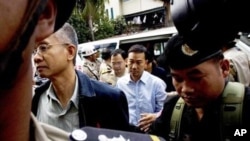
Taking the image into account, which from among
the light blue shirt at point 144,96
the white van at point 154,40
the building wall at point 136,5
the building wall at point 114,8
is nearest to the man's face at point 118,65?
the white van at point 154,40

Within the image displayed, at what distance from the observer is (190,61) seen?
2018 millimetres

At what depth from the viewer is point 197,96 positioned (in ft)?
6.60

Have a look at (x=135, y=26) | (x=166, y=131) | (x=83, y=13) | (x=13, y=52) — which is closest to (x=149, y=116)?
(x=166, y=131)

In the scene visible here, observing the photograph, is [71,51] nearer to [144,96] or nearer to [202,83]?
[202,83]

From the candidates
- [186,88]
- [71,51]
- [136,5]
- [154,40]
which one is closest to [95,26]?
[136,5]

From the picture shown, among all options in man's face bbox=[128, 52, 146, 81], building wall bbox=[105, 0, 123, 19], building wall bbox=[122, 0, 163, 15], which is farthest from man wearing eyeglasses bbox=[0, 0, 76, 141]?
building wall bbox=[105, 0, 123, 19]

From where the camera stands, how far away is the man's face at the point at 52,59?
8.42ft

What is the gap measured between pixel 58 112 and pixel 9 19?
1567 millimetres

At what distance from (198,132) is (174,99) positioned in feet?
0.79

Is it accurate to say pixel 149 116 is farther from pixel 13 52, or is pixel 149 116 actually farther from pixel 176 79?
pixel 13 52

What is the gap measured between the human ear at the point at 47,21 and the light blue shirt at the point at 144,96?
2.64m

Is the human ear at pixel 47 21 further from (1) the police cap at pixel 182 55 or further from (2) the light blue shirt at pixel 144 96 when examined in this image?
(2) the light blue shirt at pixel 144 96

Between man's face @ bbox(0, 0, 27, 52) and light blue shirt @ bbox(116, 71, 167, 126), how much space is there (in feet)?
9.24

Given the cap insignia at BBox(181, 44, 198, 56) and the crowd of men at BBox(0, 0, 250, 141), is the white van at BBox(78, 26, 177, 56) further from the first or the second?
the cap insignia at BBox(181, 44, 198, 56)
